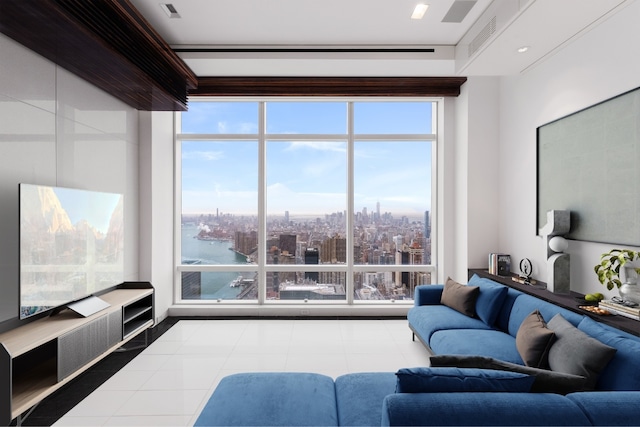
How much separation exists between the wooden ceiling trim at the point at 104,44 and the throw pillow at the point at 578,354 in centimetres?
381

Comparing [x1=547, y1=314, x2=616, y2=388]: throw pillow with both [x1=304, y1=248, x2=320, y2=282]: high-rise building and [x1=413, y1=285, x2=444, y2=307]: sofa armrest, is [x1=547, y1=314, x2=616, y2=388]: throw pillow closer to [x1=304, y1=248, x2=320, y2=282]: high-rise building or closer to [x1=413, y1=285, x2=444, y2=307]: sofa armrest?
[x1=413, y1=285, x2=444, y2=307]: sofa armrest

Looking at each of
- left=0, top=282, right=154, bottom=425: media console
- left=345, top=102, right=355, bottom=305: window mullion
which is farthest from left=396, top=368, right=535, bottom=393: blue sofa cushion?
left=345, top=102, right=355, bottom=305: window mullion

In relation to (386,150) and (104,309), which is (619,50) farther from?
(104,309)

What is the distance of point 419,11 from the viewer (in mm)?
3207

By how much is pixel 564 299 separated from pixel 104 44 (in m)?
4.23

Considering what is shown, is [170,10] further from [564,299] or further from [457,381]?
Answer: [564,299]

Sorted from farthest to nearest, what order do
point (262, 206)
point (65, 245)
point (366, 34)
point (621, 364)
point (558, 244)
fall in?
point (262, 206)
point (366, 34)
point (558, 244)
point (65, 245)
point (621, 364)

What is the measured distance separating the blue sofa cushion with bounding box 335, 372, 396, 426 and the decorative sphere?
80.5 inches

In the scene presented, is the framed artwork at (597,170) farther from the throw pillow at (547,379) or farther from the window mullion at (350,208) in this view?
the window mullion at (350,208)

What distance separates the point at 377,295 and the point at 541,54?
3.47m

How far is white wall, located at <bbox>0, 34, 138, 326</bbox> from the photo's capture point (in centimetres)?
247

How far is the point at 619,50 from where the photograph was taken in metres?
2.59

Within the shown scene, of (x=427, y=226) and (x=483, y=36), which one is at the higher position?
(x=483, y=36)

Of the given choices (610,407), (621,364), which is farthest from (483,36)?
(610,407)
